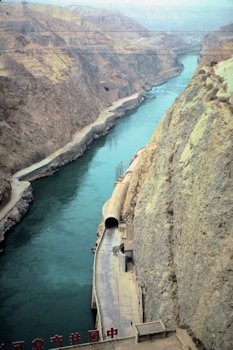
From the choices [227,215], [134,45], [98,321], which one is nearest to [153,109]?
[134,45]

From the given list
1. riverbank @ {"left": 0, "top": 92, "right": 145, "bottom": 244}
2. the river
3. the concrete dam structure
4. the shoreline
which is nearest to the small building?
the river

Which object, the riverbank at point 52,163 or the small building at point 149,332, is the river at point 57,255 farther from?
the small building at point 149,332

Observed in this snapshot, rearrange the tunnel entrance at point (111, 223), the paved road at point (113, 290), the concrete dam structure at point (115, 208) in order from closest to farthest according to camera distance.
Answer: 1. the paved road at point (113, 290)
2. the concrete dam structure at point (115, 208)
3. the tunnel entrance at point (111, 223)

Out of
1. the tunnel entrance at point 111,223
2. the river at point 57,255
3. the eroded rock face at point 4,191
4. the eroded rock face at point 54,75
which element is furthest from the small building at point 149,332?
the eroded rock face at point 54,75

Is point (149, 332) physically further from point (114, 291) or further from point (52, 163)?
point (52, 163)

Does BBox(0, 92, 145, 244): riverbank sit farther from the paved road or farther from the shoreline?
the paved road

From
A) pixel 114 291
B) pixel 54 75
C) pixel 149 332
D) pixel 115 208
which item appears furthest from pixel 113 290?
pixel 54 75
